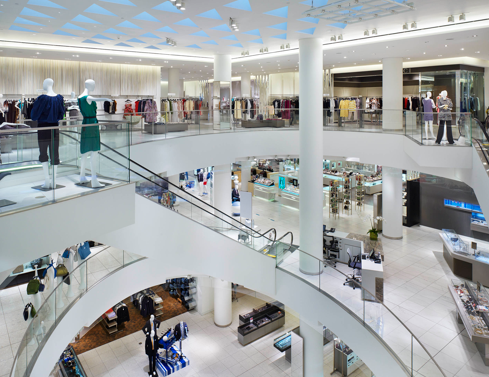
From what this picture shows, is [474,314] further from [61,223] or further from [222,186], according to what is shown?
[61,223]

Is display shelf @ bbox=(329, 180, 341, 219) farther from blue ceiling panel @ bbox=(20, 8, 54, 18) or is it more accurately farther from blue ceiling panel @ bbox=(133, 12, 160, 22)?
blue ceiling panel @ bbox=(20, 8, 54, 18)

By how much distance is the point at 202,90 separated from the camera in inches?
1082

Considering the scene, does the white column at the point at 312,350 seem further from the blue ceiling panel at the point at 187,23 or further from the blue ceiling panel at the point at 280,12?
the blue ceiling panel at the point at 187,23

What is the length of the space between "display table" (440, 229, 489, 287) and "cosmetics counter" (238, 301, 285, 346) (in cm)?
573

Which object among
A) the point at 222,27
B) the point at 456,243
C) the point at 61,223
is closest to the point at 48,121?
the point at 61,223

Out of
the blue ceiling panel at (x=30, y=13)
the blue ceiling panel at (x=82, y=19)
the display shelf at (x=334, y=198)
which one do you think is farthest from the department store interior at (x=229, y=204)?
the display shelf at (x=334, y=198)

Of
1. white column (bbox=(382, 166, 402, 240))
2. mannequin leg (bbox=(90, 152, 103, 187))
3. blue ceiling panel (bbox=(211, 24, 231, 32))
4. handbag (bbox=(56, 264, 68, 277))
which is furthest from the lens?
white column (bbox=(382, 166, 402, 240))

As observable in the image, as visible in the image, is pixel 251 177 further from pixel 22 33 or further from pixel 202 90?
pixel 22 33

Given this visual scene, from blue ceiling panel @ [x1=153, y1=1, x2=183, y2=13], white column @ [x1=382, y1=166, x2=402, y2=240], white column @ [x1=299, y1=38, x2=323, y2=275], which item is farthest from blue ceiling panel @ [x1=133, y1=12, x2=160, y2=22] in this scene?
white column @ [x1=382, y1=166, x2=402, y2=240]

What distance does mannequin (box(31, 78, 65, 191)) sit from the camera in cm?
465

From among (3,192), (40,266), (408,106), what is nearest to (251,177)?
(408,106)

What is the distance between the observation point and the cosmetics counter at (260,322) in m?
12.2

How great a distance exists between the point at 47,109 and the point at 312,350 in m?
8.46

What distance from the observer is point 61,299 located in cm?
714
